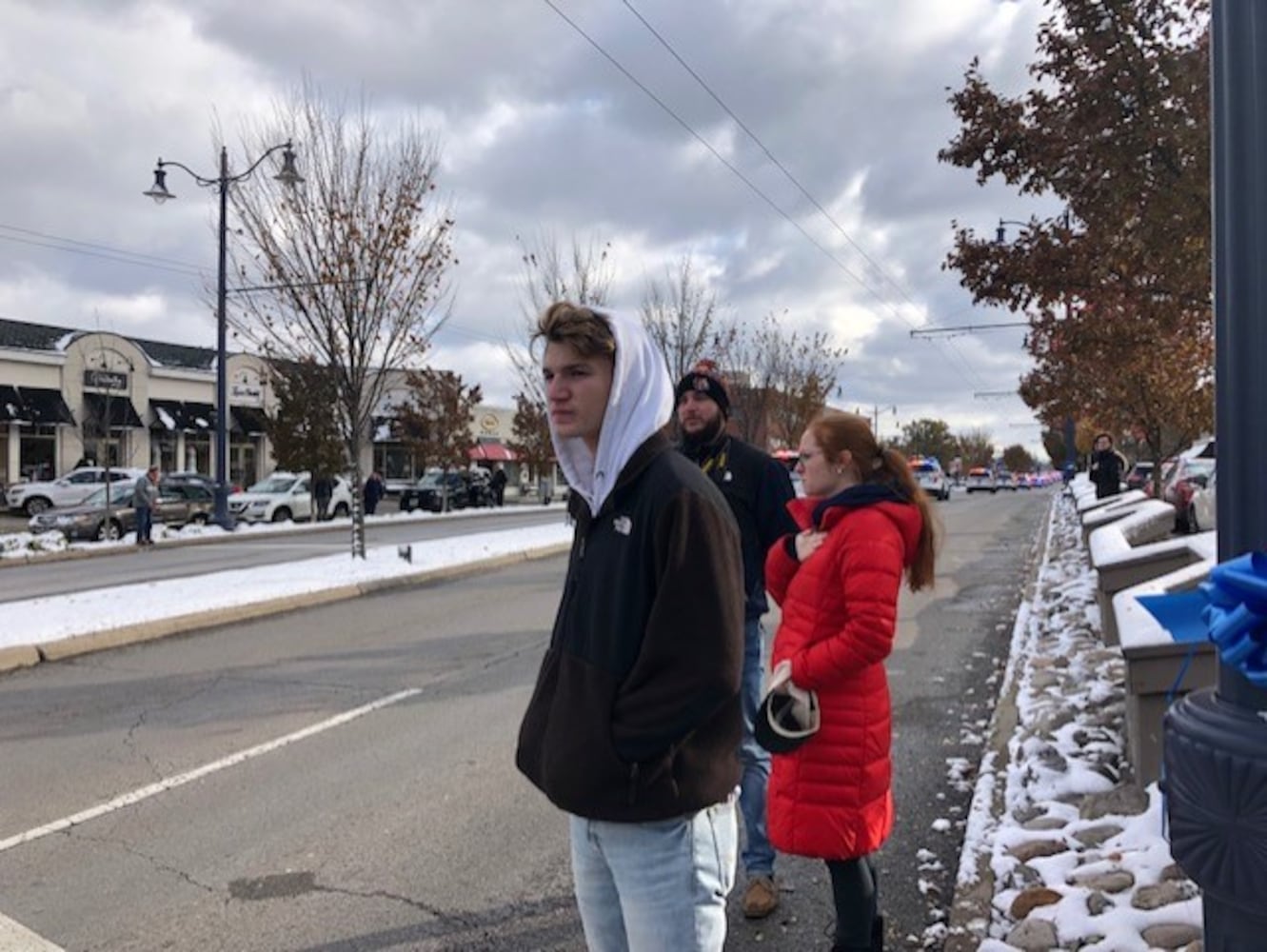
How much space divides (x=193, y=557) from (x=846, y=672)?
1926cm

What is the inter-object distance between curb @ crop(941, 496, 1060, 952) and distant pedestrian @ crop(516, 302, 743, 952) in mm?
1790

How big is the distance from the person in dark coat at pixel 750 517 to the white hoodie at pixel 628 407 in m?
1.60

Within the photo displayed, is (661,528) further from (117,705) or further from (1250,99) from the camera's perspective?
(117,705)

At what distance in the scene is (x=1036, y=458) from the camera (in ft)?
527

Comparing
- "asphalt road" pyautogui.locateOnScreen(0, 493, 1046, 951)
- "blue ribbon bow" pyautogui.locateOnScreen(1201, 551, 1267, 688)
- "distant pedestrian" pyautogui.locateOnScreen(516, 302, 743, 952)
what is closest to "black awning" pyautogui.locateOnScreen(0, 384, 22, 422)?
"asphalt road" pyautogui.locateOnScreen(0, 493, 1046, 951)

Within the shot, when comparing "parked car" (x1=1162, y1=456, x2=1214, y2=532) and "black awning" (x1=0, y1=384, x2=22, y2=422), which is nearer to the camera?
"parked car" (x1=1162, y1=456, x2=1214, y2=532)

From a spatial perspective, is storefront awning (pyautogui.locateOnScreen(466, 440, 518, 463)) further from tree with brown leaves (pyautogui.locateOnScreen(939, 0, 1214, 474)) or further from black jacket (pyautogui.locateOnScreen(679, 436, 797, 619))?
black jacket (pyautogui.locateOnScreen(679, 436, 797, 619))

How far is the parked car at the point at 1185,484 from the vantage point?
14.9m

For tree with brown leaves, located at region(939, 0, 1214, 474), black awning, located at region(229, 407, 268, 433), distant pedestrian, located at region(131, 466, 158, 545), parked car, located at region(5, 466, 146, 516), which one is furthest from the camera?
black awning, located at region(229, 407, 268, 433)

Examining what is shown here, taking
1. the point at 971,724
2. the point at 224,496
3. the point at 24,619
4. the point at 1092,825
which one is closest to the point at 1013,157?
Answer: the point at 971,724

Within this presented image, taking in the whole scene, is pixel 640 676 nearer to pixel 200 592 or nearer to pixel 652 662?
pixel 652 662

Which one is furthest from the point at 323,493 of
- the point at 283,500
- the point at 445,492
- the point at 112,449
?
the point at 112,449

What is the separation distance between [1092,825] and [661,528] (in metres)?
3.13

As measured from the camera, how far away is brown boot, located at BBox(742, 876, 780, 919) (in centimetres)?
379
